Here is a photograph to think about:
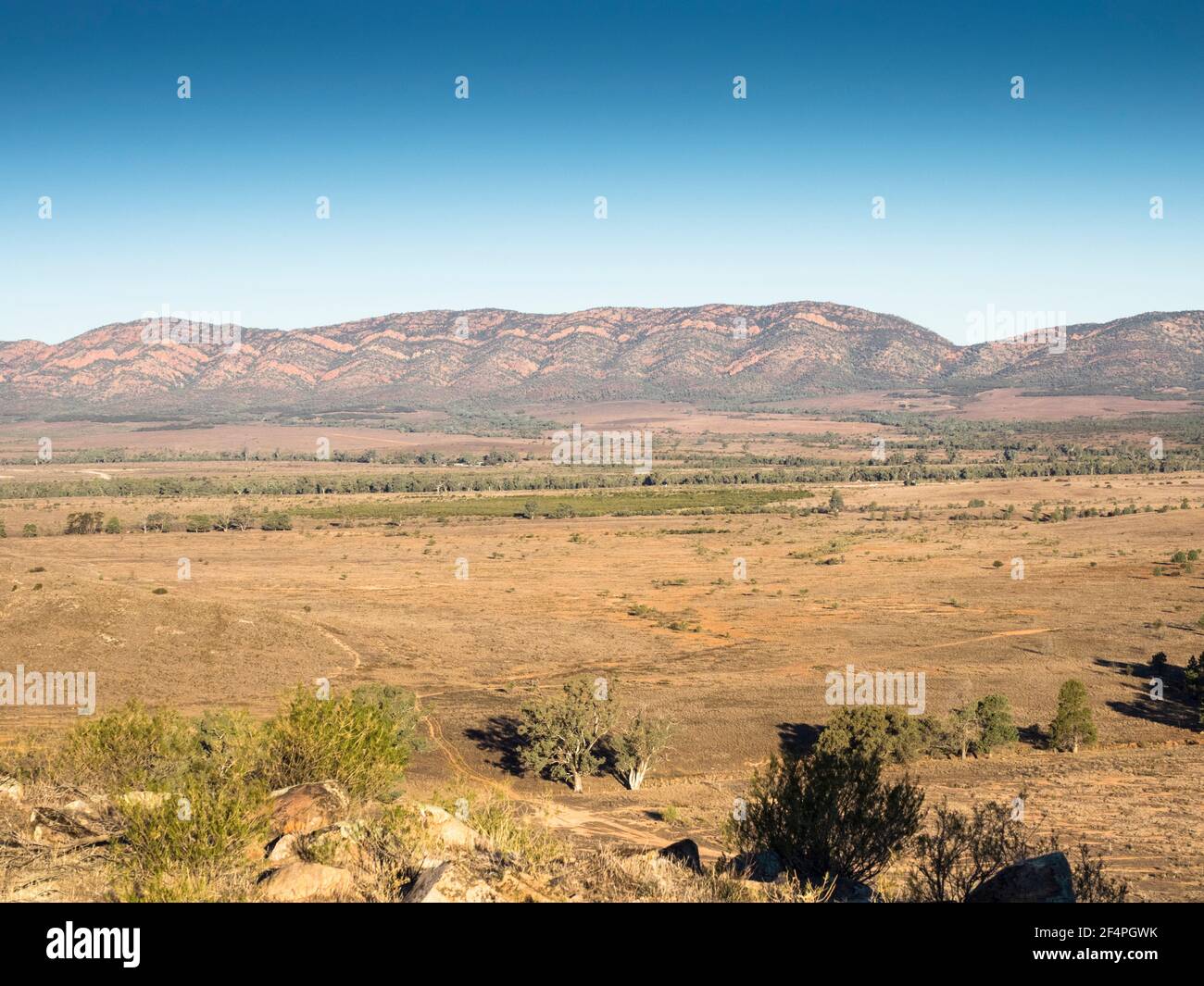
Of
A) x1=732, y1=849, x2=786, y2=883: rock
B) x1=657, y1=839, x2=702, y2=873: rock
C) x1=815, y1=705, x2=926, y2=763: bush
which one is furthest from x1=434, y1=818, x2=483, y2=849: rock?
x1=815, y1=705, x2=926, y2=763: bush

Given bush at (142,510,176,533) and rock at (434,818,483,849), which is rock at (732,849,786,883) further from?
bush at (142,510,176,533)

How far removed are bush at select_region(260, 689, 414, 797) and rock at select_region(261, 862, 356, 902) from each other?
605 cm

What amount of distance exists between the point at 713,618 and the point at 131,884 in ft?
134

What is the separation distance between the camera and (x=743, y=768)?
28.0 metres

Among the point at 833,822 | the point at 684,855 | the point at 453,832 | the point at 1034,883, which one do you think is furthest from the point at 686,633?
the point at 1034,883

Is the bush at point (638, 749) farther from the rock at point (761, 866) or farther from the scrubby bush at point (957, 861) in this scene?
the scrubby bush at point (957, 861)

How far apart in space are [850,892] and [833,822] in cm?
130

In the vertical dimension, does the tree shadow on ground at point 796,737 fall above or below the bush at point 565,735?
below

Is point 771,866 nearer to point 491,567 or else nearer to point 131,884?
point 131,884

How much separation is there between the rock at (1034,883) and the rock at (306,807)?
9.86m

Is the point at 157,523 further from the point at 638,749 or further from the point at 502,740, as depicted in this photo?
the point at 638,749

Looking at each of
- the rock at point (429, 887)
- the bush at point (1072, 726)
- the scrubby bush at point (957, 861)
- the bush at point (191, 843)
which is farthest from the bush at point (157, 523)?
the scrubby bush at point (957, 861)

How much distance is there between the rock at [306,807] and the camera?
48.6 feet
